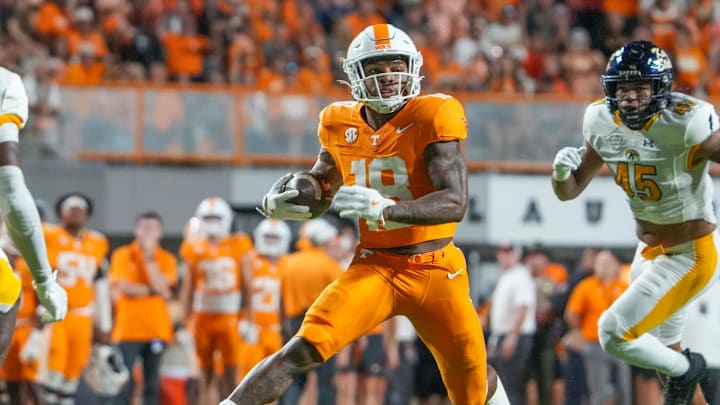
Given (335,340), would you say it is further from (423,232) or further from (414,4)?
(414,4)

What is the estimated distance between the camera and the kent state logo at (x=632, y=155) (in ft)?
20.5

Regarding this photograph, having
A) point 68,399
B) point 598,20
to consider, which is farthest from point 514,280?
point 598,20

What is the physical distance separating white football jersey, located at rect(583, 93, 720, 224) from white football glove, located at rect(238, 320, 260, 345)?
460cm

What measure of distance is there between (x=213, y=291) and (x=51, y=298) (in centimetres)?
489

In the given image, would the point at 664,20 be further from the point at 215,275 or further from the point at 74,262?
the point at 74,262

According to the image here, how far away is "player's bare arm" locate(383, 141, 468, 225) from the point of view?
5.20 meters

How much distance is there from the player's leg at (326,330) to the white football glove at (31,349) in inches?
179

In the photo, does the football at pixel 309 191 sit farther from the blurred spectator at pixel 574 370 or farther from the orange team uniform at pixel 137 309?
the blurred spectator at pixel 574 370

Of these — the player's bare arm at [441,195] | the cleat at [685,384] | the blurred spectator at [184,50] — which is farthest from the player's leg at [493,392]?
the blurred spectator at [184,50]

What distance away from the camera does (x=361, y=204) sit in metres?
5.05

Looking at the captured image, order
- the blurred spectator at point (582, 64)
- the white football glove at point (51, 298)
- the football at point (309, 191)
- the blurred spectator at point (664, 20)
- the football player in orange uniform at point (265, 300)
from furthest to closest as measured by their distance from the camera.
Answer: the blurred spectator at point (664, 20) < the blurred spectator at point (582, 64) < the football player in orange uniform at point (265, 300) < the football at point (309, 191) < the white football glove at point (51, 298)

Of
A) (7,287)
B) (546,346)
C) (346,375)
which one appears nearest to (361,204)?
(7,287)

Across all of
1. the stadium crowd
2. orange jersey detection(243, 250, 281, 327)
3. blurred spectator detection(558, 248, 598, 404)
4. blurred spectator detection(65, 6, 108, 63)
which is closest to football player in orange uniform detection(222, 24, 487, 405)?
orange jersey detection(243, 250, 281, 327)

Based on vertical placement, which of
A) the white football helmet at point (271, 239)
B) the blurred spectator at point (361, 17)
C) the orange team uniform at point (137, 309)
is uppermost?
the blurred spectator at point (361, 17)
